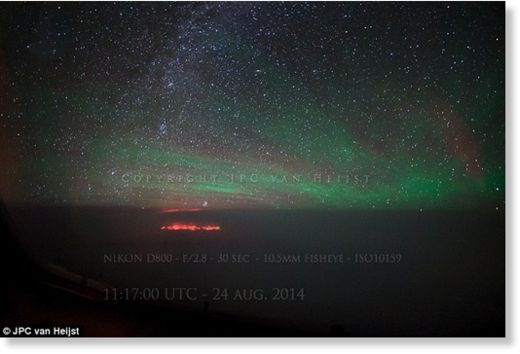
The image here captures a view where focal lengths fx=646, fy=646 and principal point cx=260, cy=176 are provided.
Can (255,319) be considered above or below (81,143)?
below

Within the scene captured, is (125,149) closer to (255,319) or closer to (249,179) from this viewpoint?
(249,179)

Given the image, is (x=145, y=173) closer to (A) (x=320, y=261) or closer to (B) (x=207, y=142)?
(B) (x=207, y=142)

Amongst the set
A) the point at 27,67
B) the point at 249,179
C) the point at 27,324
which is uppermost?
the point at 27,67

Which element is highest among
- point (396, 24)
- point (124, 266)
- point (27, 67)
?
point (396, 24)

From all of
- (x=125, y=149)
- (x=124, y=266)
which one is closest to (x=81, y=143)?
(x=125, y=149)

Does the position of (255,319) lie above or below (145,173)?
below

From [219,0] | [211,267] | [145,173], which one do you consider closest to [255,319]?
[211,267]
